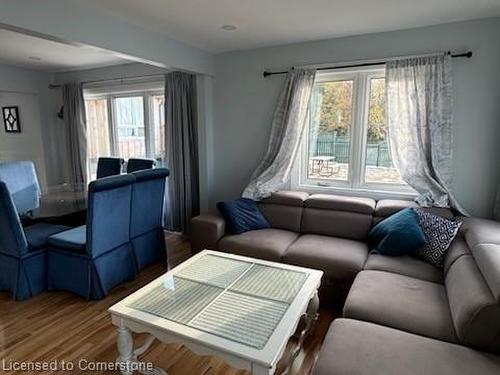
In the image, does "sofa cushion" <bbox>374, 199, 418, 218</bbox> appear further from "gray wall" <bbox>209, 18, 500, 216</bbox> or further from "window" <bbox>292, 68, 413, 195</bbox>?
"gray wall" <bbox>209, 18, 500, 216</bbox>

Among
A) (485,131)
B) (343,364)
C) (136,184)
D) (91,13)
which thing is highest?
(91,13)

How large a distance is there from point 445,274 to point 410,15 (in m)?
2.05

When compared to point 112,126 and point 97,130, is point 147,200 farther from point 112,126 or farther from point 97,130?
point 97,130

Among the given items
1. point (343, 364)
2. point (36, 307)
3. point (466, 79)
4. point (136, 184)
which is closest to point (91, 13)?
point (136, 184)

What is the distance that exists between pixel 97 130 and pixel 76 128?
1.00 ft

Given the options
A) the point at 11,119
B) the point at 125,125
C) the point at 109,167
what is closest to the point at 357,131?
the point at 109,167

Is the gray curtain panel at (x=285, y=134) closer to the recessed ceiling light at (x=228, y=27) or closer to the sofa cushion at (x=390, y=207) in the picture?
the recessed ceiling light at (x=228, y=27)

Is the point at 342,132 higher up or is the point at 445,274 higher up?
the point at 342,132

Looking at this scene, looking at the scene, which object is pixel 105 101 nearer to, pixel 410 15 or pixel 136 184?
pixel 136 184

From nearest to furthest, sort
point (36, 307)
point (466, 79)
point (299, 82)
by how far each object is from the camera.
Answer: point (36, 307), point (466, 79), point (299, 82)

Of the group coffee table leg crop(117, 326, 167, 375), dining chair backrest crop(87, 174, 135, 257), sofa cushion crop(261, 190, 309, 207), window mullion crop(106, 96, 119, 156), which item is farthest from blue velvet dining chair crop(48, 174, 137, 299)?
window mullion crop(106, 96, 119, 156)

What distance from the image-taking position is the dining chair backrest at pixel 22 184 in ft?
10.5

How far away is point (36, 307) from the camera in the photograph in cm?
255

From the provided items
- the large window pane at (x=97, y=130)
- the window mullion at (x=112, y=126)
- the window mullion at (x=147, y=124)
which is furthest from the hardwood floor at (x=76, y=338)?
the large window pane at (x=97, y=130)
